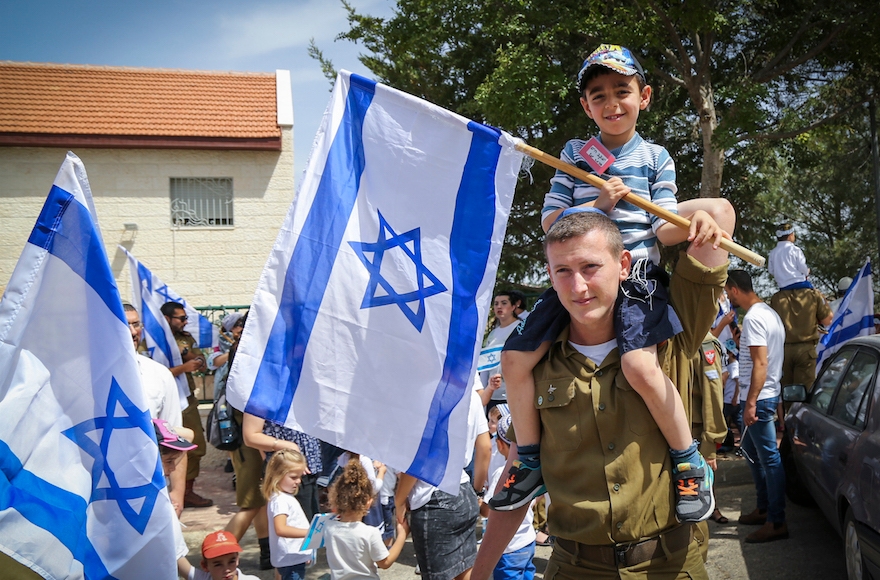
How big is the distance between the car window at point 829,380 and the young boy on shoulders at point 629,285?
147 inches

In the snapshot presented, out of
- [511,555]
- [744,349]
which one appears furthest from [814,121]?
[511,555]

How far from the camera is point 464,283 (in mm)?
3311

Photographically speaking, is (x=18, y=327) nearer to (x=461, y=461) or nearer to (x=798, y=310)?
(x=461, y=461)

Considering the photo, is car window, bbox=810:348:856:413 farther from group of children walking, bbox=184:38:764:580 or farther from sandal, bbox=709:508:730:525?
group of children walking, bbox=184:38:764:580

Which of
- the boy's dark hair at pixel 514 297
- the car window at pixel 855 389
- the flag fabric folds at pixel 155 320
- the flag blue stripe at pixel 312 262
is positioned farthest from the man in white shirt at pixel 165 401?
the car window at pixel 855 389

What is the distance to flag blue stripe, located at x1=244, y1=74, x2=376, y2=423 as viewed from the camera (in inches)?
130

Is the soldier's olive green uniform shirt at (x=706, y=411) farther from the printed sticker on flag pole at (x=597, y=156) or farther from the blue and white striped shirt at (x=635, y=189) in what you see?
the printed sticker on flag pole at (x=597, y=156)

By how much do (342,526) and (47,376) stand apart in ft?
7.00

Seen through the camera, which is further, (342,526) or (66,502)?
(342,526)

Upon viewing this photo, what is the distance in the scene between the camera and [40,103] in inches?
699

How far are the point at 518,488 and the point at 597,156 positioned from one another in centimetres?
123

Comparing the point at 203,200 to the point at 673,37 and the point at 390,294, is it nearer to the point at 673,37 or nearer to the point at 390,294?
the point at 673,37

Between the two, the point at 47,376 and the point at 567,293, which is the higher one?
the point at 567,293

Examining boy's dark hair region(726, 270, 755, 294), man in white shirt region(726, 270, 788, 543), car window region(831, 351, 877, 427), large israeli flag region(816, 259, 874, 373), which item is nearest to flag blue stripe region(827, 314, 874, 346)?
large israeli flag region(816, 259, 874, 373)
